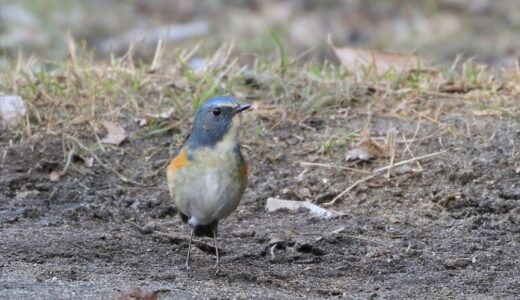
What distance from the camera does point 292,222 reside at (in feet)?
18.7

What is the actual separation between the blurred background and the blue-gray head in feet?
19.1

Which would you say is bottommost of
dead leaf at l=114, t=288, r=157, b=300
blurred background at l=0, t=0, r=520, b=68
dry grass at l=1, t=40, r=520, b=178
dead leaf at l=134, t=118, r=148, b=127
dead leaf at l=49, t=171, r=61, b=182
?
blurred background at l=0, t=0, r=520, b=68

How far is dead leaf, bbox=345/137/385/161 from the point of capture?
20.5ft

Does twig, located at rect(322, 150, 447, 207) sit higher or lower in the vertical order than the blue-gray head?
lower

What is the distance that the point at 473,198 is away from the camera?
582 centimetres

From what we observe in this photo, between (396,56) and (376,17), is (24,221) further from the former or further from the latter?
(376,17)

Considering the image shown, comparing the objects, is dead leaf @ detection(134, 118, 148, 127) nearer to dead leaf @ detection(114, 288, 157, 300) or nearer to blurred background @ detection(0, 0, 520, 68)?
dead leaf @ detection(114, 288, 157, 300)

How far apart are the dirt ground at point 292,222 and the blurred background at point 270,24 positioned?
4.49 meters

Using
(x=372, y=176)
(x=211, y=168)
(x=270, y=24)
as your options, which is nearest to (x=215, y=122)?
(x=211, y=168)

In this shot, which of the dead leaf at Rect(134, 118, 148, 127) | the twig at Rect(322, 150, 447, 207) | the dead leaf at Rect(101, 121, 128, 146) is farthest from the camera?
the dead leaf at Rect(134, 118, 148, 127)

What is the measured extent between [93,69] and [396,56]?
208 cm

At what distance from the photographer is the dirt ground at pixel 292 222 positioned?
4.75 m

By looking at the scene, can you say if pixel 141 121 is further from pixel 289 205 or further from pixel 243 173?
pixel 243 173

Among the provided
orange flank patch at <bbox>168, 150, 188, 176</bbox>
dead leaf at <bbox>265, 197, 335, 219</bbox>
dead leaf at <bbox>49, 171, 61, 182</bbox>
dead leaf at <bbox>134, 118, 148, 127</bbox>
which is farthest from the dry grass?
orange flank patch at <bbox>168, 150, 188, 176</bbox>
